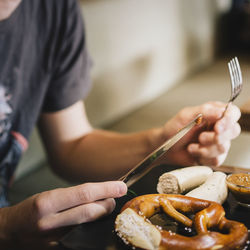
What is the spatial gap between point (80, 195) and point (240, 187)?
10.8 inches

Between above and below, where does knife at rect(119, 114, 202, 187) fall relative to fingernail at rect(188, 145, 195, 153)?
above

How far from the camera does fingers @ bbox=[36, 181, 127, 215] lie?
65 centimetres

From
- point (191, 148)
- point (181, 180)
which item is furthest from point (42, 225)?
point (191, 148)

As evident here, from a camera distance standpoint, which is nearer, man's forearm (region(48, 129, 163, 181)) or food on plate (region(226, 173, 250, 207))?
food on plate (region(226, 173, 250, 207))

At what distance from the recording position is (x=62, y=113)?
1255 mm

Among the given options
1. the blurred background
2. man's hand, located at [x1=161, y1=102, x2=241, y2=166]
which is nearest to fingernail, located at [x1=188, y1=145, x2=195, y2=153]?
man's hand, located at [x1=161, y1=102, x2=241, y2=166]

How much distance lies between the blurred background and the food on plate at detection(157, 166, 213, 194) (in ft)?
4.14

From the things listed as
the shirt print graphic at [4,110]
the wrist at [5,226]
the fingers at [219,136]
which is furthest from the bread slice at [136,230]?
the shirt print graphic at [4,110]

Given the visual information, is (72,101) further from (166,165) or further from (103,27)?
(103,27)

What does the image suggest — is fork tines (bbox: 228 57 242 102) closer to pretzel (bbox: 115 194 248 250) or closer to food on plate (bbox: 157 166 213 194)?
food on plate (bbox: 157 166 213 194)

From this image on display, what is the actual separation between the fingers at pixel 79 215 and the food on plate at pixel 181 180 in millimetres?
114

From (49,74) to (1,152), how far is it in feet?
0.91

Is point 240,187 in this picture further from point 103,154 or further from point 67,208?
point 103,154

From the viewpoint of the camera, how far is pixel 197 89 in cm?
325
